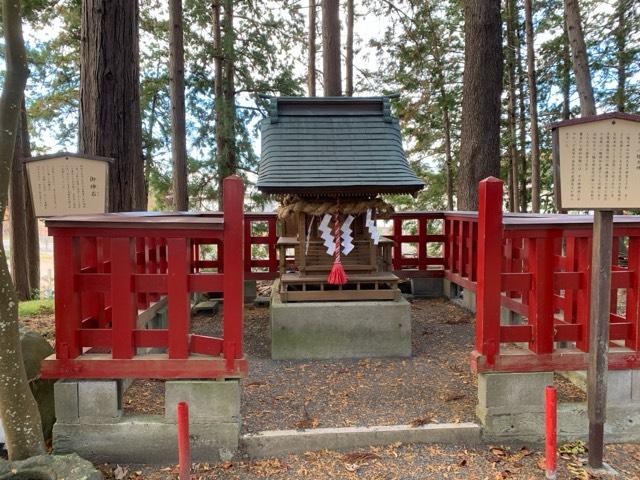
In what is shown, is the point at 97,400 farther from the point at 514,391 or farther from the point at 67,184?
the point at 514,391

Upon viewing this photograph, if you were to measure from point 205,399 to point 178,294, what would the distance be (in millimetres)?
847

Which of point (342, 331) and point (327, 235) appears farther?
point (327, 235)

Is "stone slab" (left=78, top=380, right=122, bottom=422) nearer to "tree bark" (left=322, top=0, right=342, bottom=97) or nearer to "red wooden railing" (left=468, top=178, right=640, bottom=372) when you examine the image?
"red wooden railing" (left=468, top=178, right=640, bottom=372)

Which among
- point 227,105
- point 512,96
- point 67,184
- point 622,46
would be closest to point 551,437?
point 67,184

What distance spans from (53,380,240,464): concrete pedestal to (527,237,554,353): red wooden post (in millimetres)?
2450

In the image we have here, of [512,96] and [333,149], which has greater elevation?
[512,96]

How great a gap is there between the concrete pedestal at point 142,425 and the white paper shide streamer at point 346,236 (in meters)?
2.75

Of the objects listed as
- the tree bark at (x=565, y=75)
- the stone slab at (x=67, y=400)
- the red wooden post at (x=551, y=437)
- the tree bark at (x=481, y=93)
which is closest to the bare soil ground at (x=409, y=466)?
the red wooden post at (x=551, y=437)

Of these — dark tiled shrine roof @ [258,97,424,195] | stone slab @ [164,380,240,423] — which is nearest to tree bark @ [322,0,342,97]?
dark tiled shrine roof @ [258,97,424,195]

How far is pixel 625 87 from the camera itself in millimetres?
13633

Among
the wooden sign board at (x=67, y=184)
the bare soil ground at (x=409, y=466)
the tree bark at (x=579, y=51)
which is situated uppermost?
the tree bark at (x=579, y=51)

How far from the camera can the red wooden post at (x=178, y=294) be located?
135 inches

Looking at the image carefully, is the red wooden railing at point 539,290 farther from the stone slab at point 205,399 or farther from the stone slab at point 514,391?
the stone slab at point 205,399

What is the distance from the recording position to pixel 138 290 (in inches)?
137
